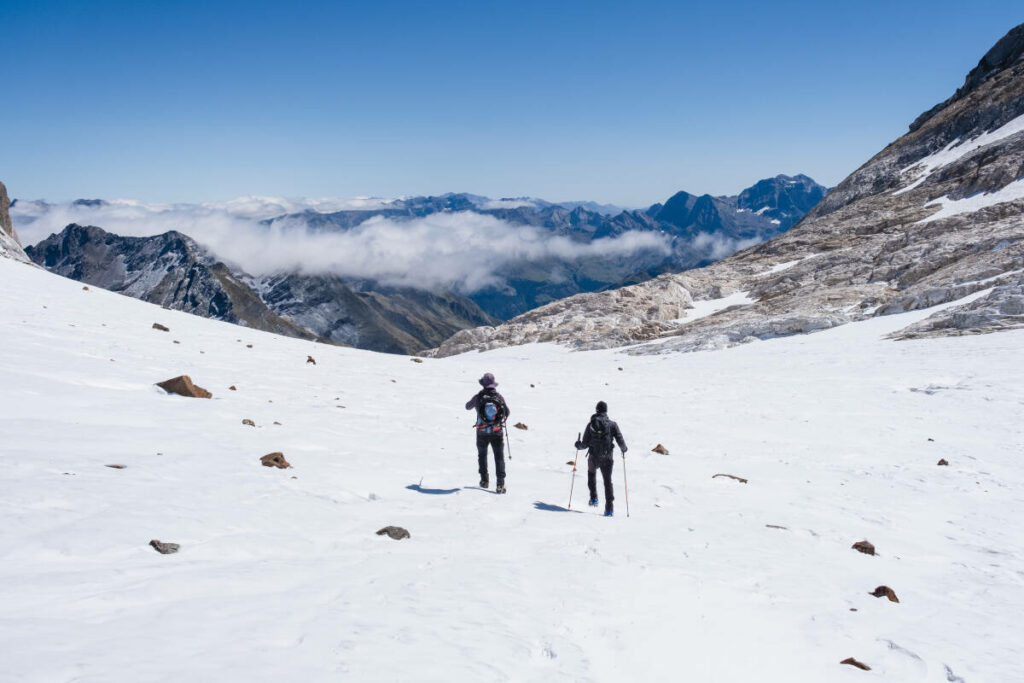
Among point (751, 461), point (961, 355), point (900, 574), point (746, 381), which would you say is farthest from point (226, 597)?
point (961, 355)

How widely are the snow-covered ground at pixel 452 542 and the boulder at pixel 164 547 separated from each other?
170mm

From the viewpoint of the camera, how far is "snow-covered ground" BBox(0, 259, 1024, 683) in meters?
5.68

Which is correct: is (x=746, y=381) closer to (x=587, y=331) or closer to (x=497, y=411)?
(x=497, y=411)

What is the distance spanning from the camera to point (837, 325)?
47094mm

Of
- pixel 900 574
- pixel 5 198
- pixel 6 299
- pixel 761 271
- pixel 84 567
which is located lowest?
pixel 900 574

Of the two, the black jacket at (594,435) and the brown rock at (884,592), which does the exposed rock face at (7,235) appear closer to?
the black jacket at (594,435)

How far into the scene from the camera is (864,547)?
10.3 m

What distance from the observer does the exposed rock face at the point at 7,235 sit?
49562 millimetres

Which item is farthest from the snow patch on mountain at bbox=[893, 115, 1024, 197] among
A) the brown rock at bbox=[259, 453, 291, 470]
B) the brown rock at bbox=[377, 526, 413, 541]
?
the brown rock at bbox=[259, 453, 291, 470]

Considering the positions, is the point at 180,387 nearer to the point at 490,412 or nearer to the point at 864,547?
the point at 490,412

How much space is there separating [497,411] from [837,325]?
44.6m

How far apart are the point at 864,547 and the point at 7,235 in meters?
74.4

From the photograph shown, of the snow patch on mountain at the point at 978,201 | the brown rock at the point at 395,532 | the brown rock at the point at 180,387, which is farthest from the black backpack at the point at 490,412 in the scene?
the snow patch on mountain at the point at 978,201

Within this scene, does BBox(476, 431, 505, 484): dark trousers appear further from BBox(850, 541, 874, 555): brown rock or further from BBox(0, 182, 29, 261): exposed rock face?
BBox(0, 182, 29, 261): exposed rock face
